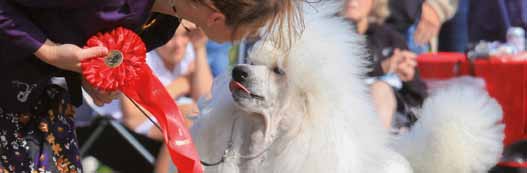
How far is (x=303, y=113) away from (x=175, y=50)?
72.1 inches

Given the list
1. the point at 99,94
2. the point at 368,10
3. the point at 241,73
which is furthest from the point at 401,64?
the point at 99,94

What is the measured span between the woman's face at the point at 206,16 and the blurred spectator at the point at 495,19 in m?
4.02

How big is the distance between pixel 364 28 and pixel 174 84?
950 mm

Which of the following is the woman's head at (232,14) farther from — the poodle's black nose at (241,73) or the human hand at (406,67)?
the human hand at (406,67)

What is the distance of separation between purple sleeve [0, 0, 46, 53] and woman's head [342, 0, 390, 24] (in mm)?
2558

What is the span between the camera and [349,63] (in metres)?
2.57

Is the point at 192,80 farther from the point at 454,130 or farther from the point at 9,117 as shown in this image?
the point at 9,117

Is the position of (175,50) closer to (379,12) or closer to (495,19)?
(379,12)

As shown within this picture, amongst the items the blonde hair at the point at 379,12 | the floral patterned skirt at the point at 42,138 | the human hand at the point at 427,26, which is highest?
the floral patterned skirt at the point at 42,138

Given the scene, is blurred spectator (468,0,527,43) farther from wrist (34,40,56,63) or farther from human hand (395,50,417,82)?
wrist (34,40,56,63)

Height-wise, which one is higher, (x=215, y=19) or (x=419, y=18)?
(x=215, y=19)

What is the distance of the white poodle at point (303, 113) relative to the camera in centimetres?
252

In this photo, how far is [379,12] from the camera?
4.52 m

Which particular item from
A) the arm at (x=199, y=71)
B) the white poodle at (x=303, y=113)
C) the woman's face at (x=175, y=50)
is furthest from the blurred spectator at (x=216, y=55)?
the white poodle at (x=303, y=113)
